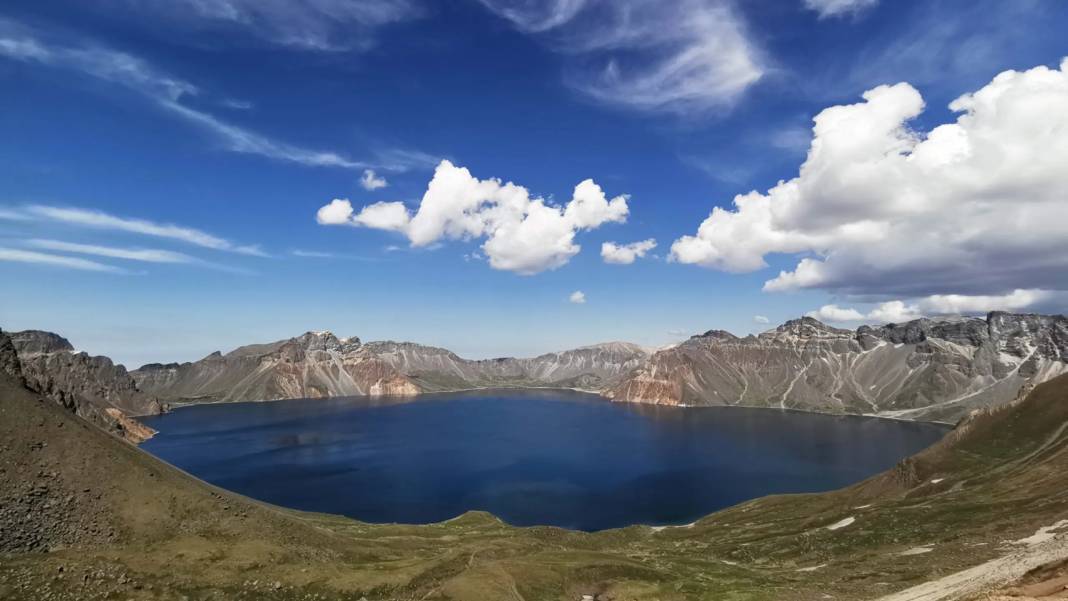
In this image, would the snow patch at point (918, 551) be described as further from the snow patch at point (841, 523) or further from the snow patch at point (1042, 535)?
the snow patch at point (841, 523)

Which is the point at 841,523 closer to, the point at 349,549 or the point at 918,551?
the point at 918,551

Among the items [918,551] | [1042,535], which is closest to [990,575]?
[918,551]

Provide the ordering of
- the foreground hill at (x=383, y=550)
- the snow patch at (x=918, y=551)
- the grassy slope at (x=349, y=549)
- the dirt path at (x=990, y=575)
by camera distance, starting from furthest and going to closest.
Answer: the snow patch at (x=918, y=551) < the grassy slope at (x=349, y=549) < the foreground hill at (x=383, y=550) < the dirt path at (x=990, y=575)

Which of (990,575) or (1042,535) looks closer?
(990,575)

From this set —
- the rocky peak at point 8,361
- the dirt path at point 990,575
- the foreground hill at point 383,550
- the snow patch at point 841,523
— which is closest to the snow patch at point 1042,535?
the foreground hill at point 383,550

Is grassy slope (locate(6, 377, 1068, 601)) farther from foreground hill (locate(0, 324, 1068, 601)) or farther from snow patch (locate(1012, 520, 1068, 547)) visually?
snow patch (locate(1012, 520, 1068, 547))

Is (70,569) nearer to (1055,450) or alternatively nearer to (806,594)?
(806,594)
